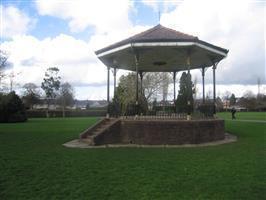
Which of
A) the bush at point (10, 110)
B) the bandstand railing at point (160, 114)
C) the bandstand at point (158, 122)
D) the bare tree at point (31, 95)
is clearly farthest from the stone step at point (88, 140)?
the bare tree at point (31, 95)

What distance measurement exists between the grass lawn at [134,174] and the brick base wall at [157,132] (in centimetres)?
272

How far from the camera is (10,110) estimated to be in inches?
1805

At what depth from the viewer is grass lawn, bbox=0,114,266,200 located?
7719 millimetres

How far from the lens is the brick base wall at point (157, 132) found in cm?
1692

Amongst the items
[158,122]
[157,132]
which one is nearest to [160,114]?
[158,122]

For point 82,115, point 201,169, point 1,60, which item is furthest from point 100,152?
point 82,115

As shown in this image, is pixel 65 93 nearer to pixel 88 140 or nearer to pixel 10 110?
pixel 10 110

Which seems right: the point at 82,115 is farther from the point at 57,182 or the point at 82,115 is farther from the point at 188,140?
the point at 57,182

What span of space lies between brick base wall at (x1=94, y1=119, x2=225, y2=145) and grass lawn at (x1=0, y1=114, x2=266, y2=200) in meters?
2.72

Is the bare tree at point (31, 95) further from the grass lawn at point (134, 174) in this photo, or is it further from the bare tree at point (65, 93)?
the grass lawn at point (134, 174)

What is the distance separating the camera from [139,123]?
17.3 m

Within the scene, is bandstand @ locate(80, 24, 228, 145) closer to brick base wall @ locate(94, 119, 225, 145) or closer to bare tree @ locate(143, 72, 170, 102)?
brick base wall @ locate(94, 119, 225, 145)

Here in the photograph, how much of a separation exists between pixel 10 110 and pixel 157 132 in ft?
108

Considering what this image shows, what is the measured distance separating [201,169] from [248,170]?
49.0 inches
